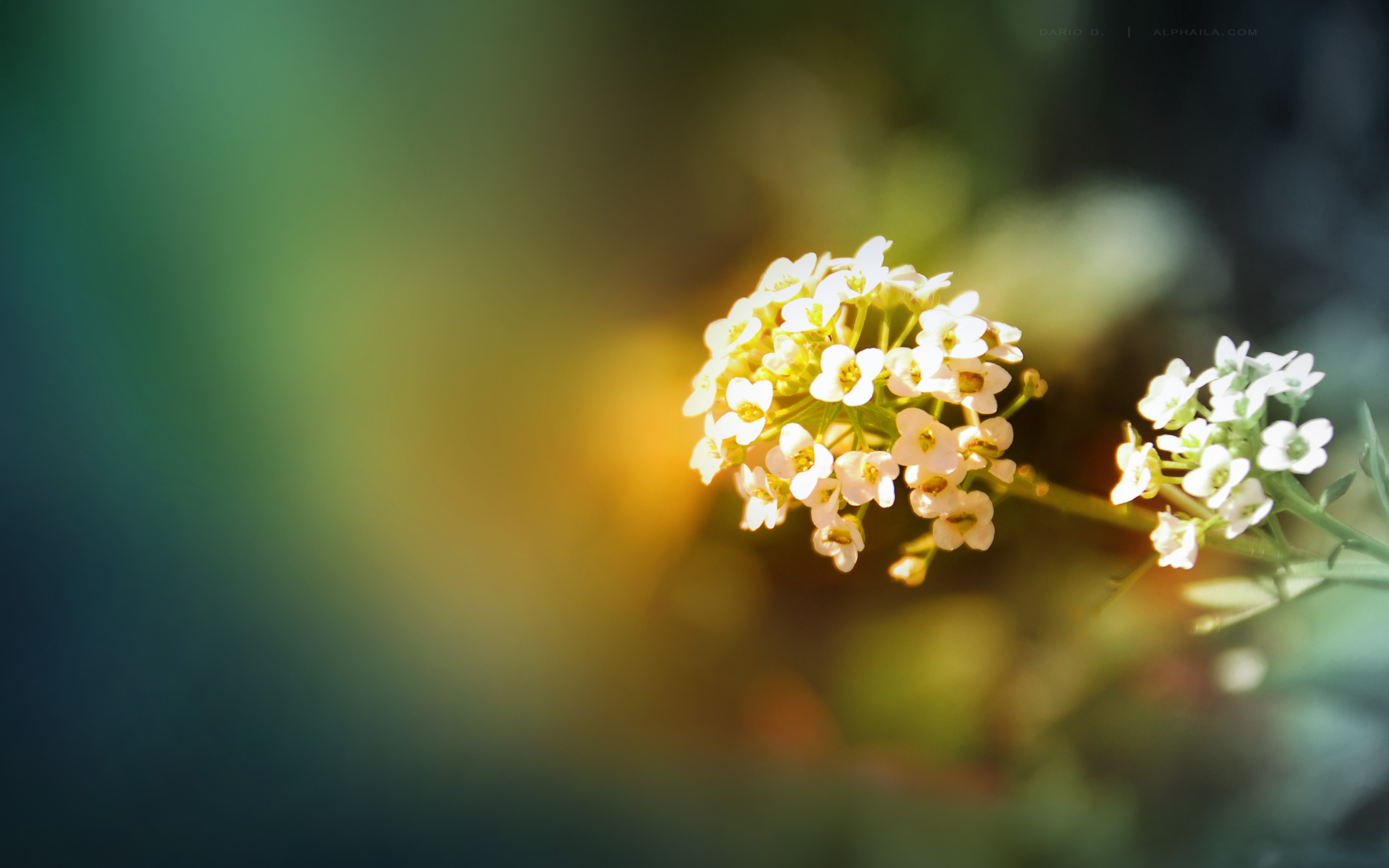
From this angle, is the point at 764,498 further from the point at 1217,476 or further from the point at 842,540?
the point at 1217,476

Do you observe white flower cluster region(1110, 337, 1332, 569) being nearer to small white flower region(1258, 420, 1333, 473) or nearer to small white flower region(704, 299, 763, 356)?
small white flower region(1258, 420, 1333, 473)

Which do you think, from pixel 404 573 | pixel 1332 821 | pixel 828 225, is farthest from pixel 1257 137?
pixel 404 573

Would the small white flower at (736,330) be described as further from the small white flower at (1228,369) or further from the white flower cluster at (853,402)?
the small white flower at (1228,369)

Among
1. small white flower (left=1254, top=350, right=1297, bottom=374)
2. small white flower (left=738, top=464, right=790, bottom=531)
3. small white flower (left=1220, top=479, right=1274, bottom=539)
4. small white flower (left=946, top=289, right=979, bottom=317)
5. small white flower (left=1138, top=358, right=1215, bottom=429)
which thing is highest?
small white flower (left=1254, top=350, right=1297, bottom=374)

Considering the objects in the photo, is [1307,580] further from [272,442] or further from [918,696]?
[272,442]

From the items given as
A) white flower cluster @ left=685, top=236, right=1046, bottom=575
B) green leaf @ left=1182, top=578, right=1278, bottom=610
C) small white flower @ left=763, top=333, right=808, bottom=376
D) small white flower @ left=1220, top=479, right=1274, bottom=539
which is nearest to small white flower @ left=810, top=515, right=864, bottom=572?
white flower cluster @ left=685, top=236, right=1046, bottom=575

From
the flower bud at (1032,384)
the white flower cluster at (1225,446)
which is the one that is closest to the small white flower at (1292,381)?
the white flower cluster at (1225,446)
